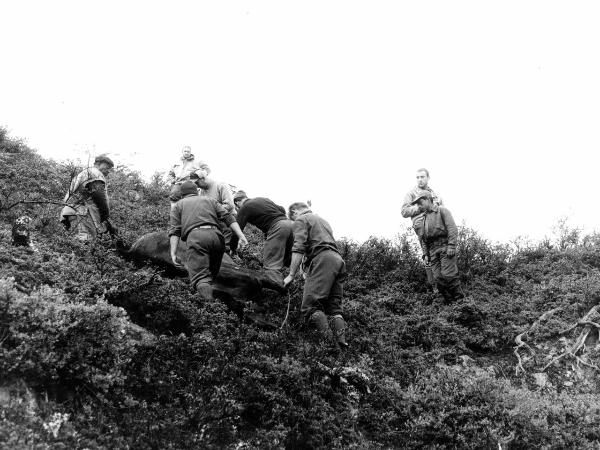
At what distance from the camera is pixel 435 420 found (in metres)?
6.43

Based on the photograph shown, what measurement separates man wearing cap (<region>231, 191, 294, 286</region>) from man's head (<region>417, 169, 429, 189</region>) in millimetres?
3205

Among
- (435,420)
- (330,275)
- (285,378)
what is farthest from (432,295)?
(285,378)

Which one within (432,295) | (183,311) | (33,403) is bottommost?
(33,403)

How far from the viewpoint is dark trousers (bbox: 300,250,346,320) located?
8.15 m

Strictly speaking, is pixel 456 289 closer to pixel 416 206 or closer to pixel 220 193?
pixel 416 206

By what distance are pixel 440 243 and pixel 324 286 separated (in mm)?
3695

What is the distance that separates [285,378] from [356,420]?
2.84 ft

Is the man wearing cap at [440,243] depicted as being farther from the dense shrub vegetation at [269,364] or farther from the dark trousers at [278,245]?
the dark trousers at [278,245]

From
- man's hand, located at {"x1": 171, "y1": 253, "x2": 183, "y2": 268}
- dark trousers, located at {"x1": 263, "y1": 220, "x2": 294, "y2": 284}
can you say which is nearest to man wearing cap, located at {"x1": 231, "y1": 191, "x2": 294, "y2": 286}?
dark trousers, located at {"x1": 263, "y1": 220, "x2": 294, "y2": 284}

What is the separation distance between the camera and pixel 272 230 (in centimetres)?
968

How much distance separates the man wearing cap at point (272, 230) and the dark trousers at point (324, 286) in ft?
3.26

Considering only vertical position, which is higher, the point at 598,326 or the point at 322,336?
the point at 598,326

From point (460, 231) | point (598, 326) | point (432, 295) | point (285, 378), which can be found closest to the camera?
point (285, 378)

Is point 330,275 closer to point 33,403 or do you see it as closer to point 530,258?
point 33,403
